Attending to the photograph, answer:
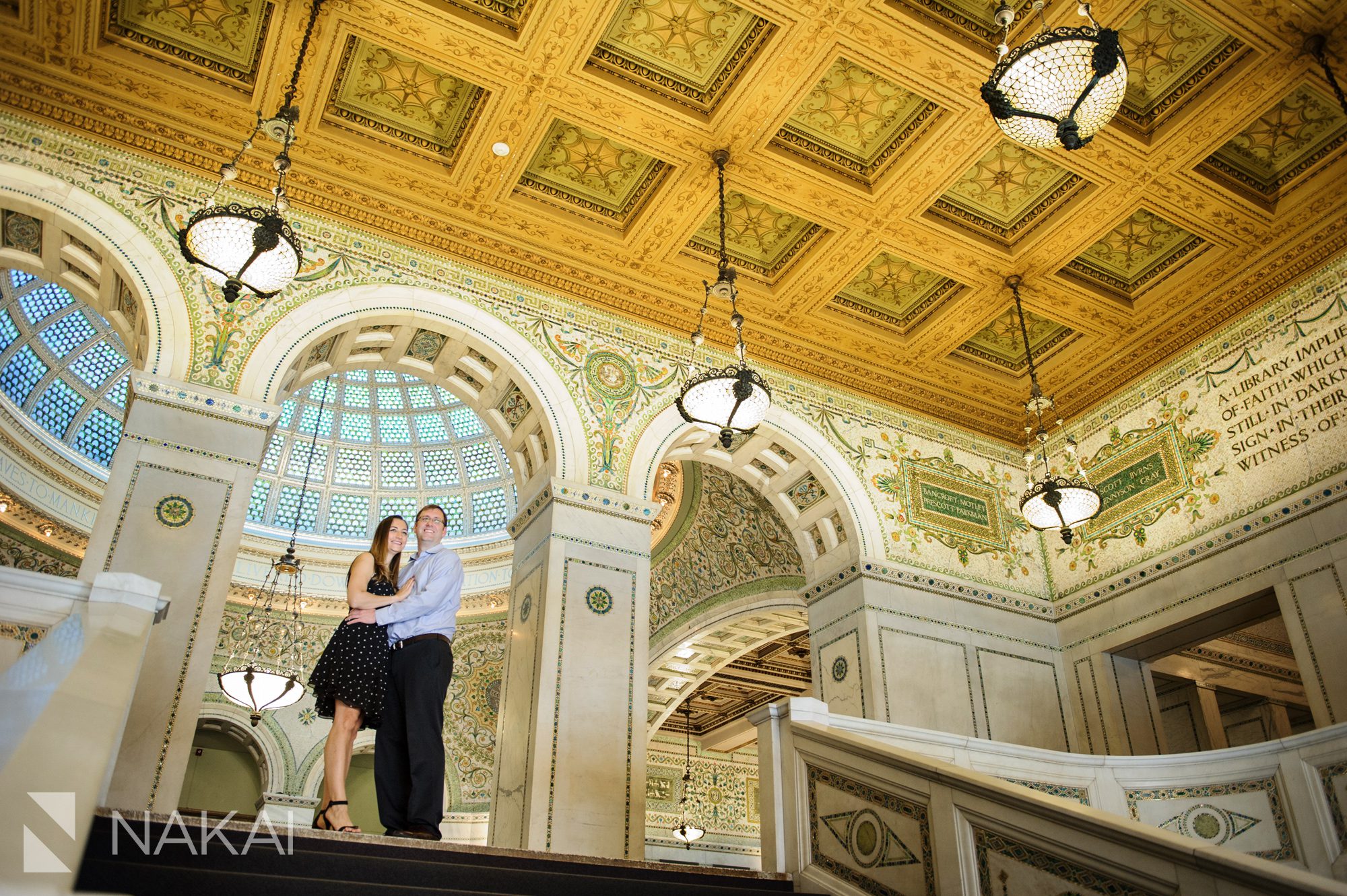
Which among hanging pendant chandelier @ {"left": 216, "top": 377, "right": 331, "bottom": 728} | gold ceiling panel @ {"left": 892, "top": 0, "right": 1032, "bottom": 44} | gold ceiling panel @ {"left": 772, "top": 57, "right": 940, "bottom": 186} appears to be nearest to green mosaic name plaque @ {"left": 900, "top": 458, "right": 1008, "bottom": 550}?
gold ceiling panel @ {"left": 772, "top": 57, "right": 940, "bottom": 186}

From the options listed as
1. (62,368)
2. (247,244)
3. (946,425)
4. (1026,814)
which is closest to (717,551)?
(946,425)

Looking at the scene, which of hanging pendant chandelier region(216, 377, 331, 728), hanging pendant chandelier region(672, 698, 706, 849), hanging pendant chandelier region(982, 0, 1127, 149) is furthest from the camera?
hanging pendant chandelier region(672, 698, 706, 849)

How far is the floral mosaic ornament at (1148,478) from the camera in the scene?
9.19 m

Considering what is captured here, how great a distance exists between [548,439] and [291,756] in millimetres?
8179

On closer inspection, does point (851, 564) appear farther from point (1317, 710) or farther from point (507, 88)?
point (507, 88)

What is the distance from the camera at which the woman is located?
4.49m

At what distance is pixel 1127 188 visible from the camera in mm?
8164

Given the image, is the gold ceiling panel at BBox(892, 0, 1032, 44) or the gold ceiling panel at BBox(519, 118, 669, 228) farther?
the gold ceiling panel at BBox(519, 118, 669, 228)

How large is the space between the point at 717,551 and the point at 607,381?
4874 millimetres

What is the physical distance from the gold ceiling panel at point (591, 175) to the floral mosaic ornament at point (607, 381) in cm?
111

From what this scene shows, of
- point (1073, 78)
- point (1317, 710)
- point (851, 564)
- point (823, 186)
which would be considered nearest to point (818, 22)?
point (823, 186)

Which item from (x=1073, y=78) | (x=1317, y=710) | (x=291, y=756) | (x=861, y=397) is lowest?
(x=1317, y=710)

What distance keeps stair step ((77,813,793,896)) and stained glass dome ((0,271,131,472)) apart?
9.68 metres

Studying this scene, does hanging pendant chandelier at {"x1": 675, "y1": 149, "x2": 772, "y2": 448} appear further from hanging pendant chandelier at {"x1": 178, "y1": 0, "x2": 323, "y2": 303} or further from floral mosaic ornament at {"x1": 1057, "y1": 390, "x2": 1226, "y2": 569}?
floral mosaic ornament at {"x1": 1057, "y1": 390, "x2": 1226, "y2": 569}
